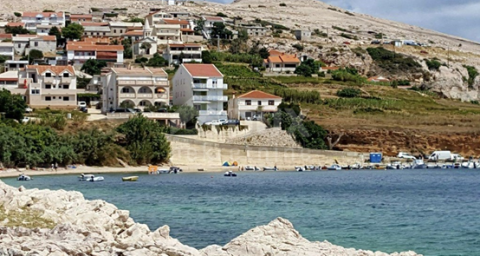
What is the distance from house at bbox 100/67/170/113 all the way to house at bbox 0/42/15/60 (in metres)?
26.5

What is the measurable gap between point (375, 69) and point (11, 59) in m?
55.0

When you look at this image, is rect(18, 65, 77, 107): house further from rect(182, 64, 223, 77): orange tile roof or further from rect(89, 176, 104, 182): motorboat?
rect(89, 176, 104, 182): motorboat

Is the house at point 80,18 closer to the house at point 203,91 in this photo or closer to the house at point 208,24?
the house at point 208,24

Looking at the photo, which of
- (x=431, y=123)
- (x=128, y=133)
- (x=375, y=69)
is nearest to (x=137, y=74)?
(x=128, y=133)

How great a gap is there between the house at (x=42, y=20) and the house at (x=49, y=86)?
1597 inches

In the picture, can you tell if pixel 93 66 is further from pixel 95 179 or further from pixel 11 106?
pixel 95 179

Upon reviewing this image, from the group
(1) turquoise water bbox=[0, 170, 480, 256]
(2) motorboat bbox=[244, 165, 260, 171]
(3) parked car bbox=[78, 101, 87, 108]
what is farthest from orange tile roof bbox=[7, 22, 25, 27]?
(1) turquoise water bbox=[0, 170, 480, 256]

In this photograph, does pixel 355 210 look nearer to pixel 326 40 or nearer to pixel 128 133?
pixel 128 133

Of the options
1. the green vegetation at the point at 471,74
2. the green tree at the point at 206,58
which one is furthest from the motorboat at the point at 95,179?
the green vegetation at the point at 471,74

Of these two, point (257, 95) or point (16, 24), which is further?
point (16, 24)

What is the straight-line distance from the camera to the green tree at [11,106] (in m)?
72.2

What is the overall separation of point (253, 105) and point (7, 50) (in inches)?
1552

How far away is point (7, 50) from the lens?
106 m

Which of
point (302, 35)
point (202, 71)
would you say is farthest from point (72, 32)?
point (302, 35)
